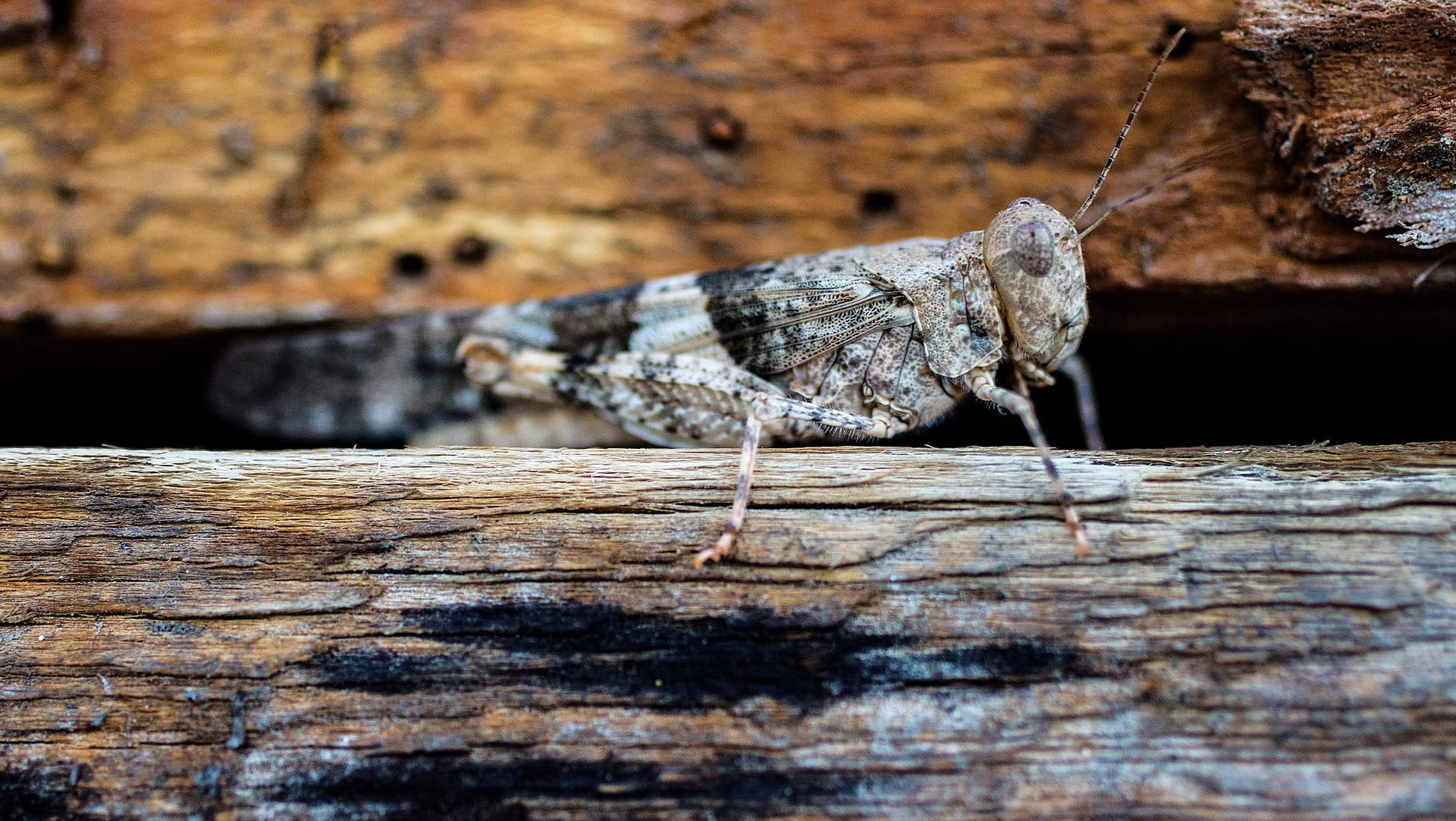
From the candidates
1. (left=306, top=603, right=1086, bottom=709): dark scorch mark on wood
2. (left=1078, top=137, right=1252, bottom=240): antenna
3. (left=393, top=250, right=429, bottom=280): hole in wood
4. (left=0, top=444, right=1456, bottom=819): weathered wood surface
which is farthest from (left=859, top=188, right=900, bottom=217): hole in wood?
(left=306, top=603, right=1086, bottom=709): dark scorch mark on wood

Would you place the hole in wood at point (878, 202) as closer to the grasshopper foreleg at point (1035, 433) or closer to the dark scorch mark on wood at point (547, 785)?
the grasshopper foreleg at point (1035, 433)

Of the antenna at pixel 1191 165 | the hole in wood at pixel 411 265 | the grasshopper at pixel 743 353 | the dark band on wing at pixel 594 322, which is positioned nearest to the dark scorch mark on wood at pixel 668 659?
the grasshopper at pixel 743 353

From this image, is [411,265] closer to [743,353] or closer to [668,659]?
[743,353]

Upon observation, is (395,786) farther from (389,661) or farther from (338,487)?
(338,487)

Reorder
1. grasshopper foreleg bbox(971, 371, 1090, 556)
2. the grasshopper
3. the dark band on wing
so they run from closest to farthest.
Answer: grasshopper foreleg bbox(971, 371, 1090, 556)
the grasshopper
the dark band on wing

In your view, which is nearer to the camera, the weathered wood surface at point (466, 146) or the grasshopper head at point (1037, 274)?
the grasshopper head at point (1037, 274)

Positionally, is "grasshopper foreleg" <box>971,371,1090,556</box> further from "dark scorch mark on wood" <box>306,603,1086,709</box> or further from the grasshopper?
"dark scorch mark on wood" <box>306,603,1086,709</box>

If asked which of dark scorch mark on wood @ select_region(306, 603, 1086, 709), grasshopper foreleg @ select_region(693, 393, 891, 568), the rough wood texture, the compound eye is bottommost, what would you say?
dark scorch mark on wood @ select_region(306, 603, 1086, 709)
